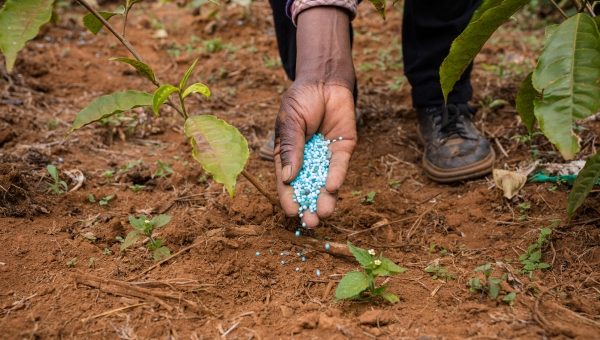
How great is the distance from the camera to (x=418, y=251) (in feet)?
6.06

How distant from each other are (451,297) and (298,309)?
0.43 meters

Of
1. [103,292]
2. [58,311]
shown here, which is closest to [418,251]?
[103,292]

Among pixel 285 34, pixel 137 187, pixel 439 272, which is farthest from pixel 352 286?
pixel 285 34

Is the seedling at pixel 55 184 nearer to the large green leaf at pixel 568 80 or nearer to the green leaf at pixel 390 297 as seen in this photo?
the green leaf at pixel 390 297

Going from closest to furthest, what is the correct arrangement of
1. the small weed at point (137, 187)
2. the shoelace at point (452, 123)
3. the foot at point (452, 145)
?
the small weed at point (137, 187)
the foot at point (452, 145)
the shoelace at point (452, 123)

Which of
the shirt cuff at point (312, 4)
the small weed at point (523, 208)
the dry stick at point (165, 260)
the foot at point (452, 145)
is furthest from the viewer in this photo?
the foot at point (452, 145)

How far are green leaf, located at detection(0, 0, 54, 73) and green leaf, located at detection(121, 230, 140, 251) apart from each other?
1.95ft

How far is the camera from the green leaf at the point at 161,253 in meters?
1.70

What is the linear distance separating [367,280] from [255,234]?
51 centimetres

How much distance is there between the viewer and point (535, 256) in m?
1.69

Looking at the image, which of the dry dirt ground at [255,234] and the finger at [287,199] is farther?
the finger at [287,199]

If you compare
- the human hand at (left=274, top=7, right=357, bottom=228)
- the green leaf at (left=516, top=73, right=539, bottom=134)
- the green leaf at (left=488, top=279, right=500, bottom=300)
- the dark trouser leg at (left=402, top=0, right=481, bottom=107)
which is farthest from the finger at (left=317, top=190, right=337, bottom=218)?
the dark trouser leg at (left=402, top=0, right=481, bottom=107)

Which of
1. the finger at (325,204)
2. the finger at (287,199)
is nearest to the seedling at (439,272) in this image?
the finger at (325,204)

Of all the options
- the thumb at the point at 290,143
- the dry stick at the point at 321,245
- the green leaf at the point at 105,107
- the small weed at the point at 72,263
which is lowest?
the dry stick at the point at 321,245
